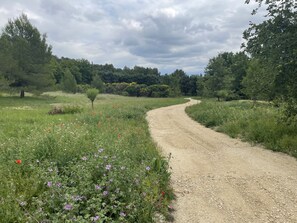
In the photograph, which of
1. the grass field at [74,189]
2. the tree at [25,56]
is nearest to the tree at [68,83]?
the tree at [25,56]

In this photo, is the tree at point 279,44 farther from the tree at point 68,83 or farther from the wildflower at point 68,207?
the tree at point 68,83

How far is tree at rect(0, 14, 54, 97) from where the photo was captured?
123 feet

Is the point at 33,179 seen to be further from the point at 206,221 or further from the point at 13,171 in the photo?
the point at 206,221

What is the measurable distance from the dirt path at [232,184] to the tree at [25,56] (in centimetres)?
3609

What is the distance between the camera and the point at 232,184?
5.48m

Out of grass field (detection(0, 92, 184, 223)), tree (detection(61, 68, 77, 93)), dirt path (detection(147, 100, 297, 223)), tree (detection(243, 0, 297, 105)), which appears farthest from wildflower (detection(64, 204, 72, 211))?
tree (detection(61, 68, 77, 93))

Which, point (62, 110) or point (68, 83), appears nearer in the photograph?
point (62, 110)

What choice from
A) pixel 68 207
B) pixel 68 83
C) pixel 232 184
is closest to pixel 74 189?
pixel 68 207

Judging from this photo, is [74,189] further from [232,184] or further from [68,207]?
[232,184]

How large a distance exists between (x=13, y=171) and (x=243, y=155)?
21.2ft

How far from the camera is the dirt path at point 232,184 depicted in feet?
13.9

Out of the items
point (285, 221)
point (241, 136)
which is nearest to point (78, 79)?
point (241, 136)

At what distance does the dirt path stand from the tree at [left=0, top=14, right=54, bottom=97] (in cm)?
3609

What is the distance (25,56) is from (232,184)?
134ft
